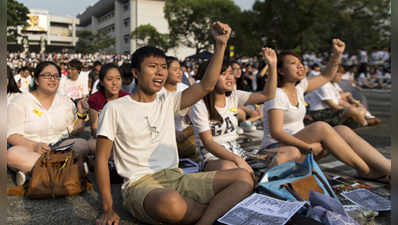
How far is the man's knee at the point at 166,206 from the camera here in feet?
7.13

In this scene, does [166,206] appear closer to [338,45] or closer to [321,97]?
[338,45]

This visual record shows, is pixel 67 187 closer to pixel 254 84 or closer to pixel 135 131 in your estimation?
pixel 135 131

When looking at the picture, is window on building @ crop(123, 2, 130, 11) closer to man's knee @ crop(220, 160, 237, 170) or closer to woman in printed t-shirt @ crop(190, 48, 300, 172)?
woman in printed t-shirt @ crop(190, 48, 300, 172)

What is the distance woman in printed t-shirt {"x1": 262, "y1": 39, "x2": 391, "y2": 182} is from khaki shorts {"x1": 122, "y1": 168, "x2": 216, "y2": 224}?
114 cm

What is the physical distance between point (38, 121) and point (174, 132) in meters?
1.75

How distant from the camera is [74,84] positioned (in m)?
7.07

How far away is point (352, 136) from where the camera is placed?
3414 mm

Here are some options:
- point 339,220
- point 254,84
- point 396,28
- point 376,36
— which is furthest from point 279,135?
point 376,36

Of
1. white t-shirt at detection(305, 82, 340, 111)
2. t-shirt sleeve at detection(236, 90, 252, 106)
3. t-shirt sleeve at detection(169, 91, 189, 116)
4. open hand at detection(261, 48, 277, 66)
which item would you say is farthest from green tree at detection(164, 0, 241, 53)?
t-shirt sleeve at detection(169, 91, 189, 116)

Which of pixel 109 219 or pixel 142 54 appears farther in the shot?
pixel 142 54

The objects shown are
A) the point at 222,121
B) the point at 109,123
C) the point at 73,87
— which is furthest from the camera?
the point at 73,87

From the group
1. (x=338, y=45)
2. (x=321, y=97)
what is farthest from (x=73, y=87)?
(x=338, y=45)

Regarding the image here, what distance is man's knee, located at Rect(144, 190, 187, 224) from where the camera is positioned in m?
2.17

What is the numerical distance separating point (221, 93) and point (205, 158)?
637 mm
